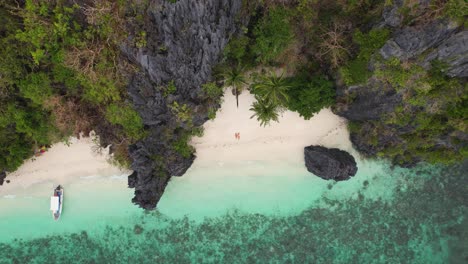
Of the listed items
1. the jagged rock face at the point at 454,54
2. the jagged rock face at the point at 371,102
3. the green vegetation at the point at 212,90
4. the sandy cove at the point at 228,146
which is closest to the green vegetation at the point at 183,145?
the sandy cove at the point at 228,146

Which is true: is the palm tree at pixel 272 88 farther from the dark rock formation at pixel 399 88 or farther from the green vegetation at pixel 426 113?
the green vegetation at pixel 426 113

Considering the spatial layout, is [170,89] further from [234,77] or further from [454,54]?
[454,54]

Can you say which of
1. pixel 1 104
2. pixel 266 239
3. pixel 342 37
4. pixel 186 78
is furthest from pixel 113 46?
pixel 266 239

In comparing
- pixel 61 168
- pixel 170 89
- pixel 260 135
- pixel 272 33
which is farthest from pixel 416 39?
pixel 61 168

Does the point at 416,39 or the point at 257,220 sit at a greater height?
the point at 416,39

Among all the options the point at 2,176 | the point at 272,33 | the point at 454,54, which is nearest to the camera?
the point at 454,54

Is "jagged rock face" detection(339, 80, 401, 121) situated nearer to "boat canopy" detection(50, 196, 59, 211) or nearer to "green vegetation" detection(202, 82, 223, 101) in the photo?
"green vegetation" detection(202, 82, 223, 101)

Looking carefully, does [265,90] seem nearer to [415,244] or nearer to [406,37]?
[406,37]

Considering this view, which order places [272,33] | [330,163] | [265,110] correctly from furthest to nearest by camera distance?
[330,163] < [265,110] < [272,33]
